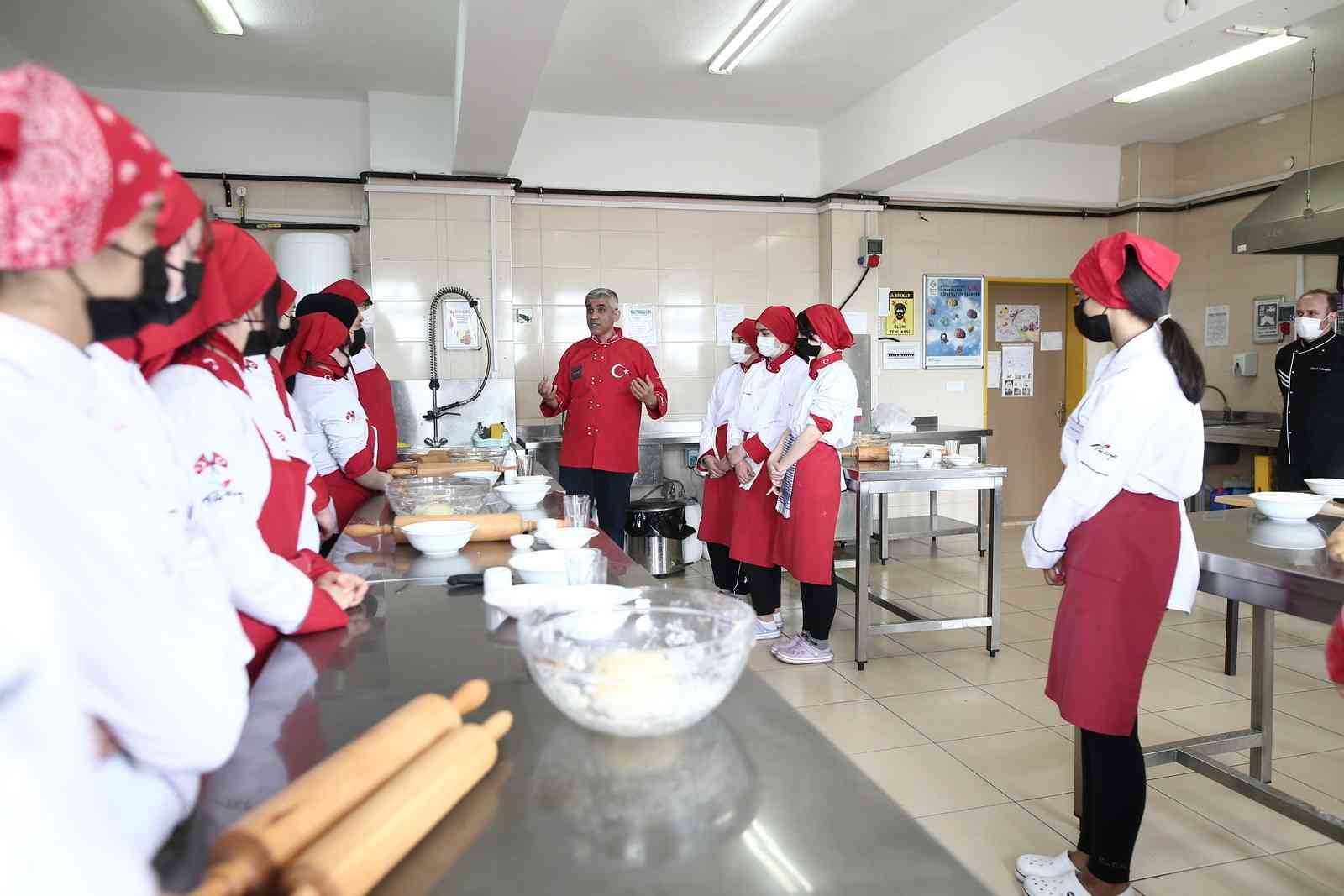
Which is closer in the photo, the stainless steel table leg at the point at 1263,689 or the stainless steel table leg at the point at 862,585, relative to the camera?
the stainless steel table leg at the point at 1263,689

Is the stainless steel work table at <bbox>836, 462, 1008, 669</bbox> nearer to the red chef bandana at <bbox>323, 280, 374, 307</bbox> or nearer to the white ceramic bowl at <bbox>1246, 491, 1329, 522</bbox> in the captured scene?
the white ceramic bowl at <bbox>1246, 491, 1329, 522</bbox>

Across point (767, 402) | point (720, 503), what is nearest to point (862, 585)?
point (767, 402)

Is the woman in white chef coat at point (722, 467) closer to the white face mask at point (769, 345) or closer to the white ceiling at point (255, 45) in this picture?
the white face mask at point (769, 345)

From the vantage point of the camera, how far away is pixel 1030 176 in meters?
7.07

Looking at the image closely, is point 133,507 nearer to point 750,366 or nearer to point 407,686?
point 407,686

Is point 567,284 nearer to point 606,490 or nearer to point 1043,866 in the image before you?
point 606,490

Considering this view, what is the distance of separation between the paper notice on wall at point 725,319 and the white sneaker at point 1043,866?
4.67 meters

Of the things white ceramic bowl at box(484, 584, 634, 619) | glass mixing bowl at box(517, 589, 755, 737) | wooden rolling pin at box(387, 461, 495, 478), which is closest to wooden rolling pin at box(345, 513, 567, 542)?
white ceramic bowl at box(484, 584, 634, 619)

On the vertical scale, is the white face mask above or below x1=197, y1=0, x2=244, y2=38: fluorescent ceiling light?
below

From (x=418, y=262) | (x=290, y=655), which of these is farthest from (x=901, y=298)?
(x=290, y=655)

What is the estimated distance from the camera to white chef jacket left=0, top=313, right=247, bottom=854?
0.67 m

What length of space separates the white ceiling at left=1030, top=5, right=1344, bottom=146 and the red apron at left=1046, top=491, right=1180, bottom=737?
9.51ft

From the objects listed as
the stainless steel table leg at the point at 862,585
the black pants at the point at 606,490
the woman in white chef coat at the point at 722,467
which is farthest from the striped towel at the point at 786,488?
the black pants at the point at 606,490

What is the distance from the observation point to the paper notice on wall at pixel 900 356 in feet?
22.9
